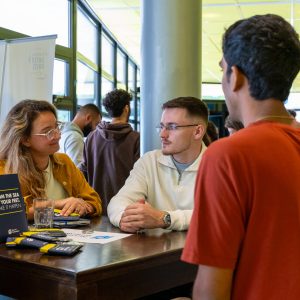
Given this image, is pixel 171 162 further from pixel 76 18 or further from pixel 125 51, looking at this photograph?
pixel 125 51

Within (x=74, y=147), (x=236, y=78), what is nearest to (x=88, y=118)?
(x=74, y=147)

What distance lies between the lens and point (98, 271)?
4.47 ft

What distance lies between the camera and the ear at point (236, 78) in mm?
961

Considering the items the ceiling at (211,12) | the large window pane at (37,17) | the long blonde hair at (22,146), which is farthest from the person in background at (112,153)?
the ceiling at (211,12)

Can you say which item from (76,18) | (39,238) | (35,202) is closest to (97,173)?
A: (35,202)

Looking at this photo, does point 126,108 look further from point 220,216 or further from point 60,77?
point 220,216

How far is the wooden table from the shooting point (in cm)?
135

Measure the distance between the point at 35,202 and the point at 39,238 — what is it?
0.35 metres

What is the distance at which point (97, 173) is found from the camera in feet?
11.5

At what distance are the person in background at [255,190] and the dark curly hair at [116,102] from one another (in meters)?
2.65

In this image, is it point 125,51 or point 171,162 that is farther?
point 125,51

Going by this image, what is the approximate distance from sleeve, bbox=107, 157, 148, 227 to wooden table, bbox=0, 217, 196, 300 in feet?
1.15

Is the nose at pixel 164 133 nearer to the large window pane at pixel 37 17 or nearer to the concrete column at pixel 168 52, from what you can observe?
the concrete column at pixel 168 52

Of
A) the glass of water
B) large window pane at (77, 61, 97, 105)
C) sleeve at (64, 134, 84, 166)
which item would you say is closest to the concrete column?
sleeve at (64, 134, 84, 166)
